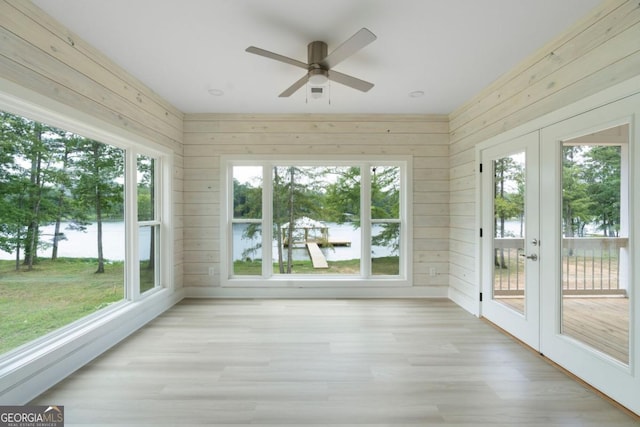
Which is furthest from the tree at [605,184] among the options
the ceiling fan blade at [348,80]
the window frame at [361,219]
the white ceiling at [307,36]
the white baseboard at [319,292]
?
the white baseboard at [319,292]

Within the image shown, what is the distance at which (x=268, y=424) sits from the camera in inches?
69.5

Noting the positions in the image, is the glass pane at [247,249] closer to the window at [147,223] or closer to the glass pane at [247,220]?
the glass pane at [247,220]

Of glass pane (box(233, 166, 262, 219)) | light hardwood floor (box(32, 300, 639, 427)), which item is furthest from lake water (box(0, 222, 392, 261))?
light hardwood floor (box(32, 300, 639, 427))

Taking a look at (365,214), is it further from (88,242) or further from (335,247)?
(88,242)

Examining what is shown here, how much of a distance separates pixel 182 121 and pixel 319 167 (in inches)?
81.3

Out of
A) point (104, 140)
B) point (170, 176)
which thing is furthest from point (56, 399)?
point (170, 176)

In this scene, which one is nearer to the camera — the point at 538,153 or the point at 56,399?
the point at 56,399

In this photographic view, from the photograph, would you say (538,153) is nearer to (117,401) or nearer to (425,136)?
(425,136)

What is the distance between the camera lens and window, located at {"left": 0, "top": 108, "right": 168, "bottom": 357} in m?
2.00

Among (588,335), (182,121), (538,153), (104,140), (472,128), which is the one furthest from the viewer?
(182,121)

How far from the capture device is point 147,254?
3.56 m

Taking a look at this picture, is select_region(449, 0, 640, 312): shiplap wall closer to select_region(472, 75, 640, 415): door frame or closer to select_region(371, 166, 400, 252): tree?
select_region(472, 75, 640, 415): door frame

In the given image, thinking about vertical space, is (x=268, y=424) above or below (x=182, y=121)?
below

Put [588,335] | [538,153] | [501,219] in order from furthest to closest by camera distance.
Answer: [501,219] < [538,153] < [588,335]
